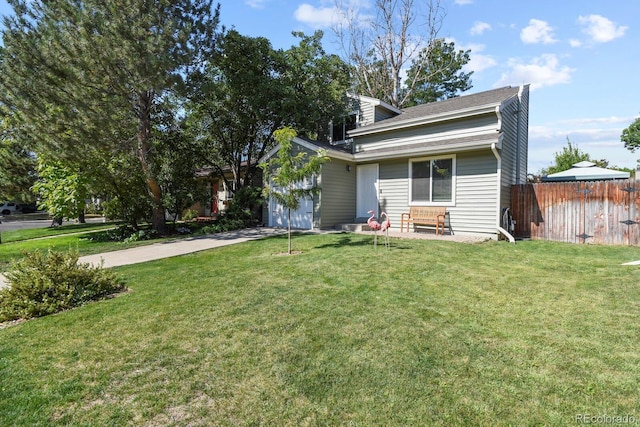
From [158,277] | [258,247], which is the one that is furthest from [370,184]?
[158,277]

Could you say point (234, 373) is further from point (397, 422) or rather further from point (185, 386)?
point (397, 422)

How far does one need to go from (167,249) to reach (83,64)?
608 cm

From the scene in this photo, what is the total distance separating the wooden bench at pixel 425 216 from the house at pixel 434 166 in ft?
0.64

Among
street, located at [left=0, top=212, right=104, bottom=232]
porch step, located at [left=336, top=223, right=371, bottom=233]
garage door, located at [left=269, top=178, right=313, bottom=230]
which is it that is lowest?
street, located at [left=0, top=212, right=104, bottom=232]

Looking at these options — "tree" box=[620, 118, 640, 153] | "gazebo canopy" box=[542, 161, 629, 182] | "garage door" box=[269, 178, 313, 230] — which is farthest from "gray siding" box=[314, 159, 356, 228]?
"tree" box=[620, 118, 640, 153]

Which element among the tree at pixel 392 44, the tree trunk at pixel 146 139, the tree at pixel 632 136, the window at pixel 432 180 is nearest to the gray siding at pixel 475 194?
the window at pixel 432 180

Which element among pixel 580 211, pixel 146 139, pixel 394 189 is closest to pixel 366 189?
pixel 394 189

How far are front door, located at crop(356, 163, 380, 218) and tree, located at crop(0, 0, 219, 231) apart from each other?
7648 mm

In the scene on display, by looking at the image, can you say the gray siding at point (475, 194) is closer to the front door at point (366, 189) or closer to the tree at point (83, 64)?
the front door at point (366, 189)

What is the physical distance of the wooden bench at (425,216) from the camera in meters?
10.1

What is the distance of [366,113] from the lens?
1404 centimetres

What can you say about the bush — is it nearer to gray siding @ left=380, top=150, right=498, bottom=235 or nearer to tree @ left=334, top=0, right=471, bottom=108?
gray siding @ left=380, top=150, right=498, bottom=235

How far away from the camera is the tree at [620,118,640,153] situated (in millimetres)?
32312

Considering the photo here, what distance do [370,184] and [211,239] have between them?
252 inches
